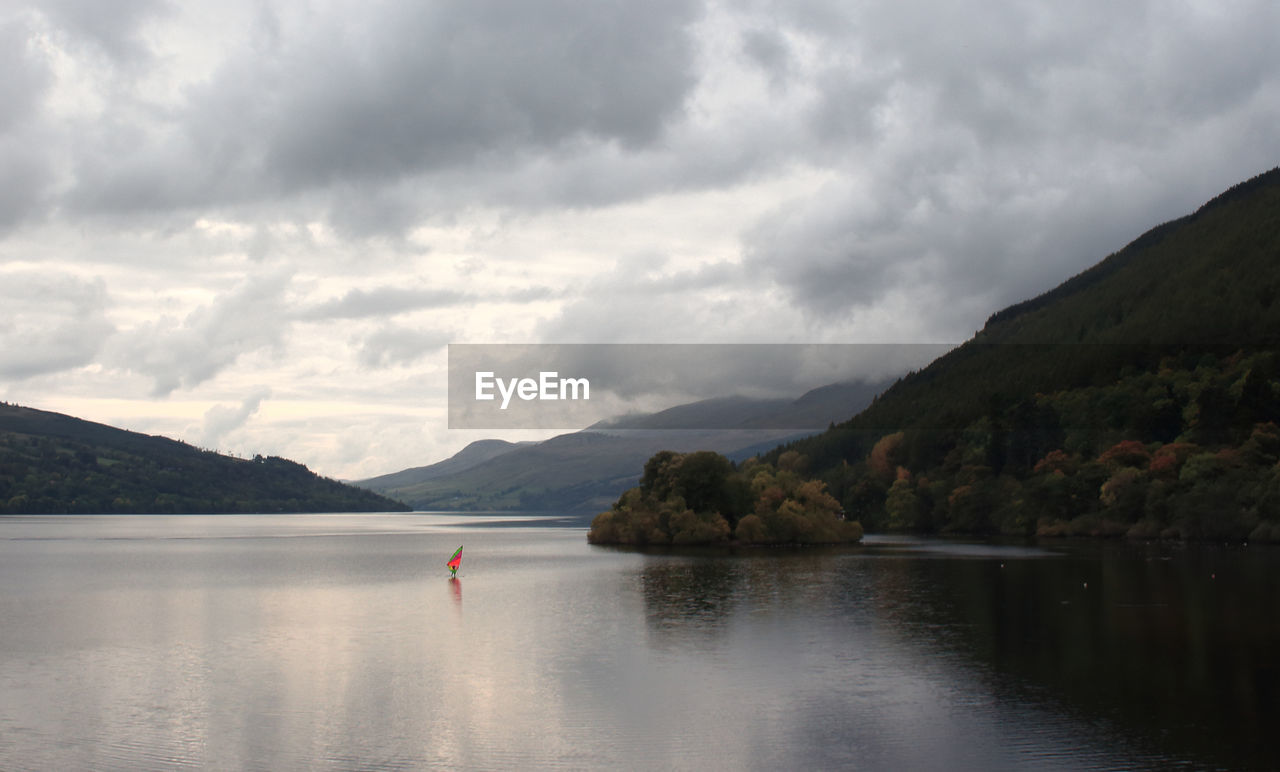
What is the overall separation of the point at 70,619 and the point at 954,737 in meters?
63.2

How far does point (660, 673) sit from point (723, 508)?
125m

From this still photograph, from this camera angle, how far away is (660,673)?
5091cm

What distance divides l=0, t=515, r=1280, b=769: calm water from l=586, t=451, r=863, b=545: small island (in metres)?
68.3

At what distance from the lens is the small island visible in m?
172

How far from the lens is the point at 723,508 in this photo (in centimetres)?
17525

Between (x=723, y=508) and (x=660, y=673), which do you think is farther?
(x=723, y=508)

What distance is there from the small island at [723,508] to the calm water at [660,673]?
68280 mm

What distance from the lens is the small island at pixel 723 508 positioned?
171625 mm

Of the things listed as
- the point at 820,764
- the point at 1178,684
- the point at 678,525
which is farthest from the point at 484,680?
the point at 678,525

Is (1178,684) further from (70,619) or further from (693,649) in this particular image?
(70,619)

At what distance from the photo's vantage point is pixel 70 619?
75875 millimetres

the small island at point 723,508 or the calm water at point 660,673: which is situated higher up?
the small island at point 723,508

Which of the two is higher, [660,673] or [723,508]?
[723,508]

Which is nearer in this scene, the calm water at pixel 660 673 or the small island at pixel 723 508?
the calm water at pixel 660 673
